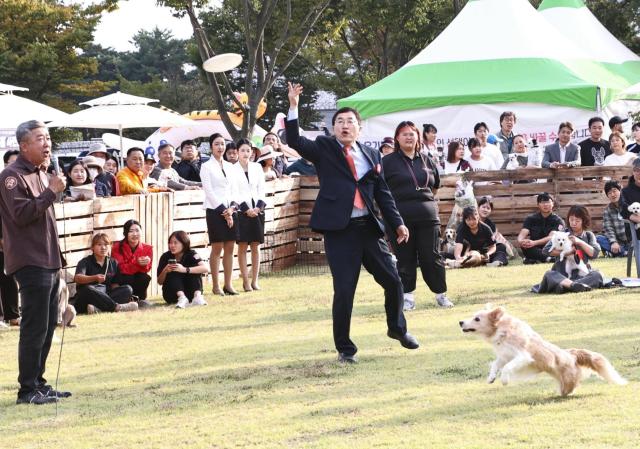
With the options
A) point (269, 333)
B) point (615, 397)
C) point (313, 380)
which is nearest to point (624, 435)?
point (615, 397)

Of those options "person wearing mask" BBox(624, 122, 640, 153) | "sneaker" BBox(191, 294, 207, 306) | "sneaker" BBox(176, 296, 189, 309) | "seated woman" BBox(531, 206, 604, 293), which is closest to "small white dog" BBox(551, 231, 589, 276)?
"seated woman" BBox(531, 206, 604, 293)

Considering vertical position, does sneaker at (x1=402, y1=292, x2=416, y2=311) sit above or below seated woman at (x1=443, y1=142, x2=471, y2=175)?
below

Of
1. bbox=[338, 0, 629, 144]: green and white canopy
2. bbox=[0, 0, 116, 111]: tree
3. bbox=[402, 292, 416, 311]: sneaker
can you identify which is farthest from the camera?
bbox=[0, 0, 116, 111]: tree

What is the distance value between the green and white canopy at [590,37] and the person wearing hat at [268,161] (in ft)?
39.2

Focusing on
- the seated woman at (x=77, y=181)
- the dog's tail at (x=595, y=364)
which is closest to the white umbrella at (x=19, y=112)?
the seated woman at (x=77, y=181)

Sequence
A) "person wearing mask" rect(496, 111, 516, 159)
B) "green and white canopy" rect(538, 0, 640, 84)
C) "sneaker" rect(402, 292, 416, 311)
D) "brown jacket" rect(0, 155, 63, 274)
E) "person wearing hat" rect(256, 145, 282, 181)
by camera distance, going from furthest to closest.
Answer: "green and white canopy" rect(538, 0, 640, 84)
"person wearing mask" rect(496, 111, 516, 159)
"person wearing hat" rect(256, 145, 282, 181)
"sneaker" rect(402, 292, 416, 311)
"brown jacket" rect(0, 155, 63, 274)

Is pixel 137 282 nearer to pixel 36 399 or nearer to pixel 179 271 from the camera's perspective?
pixel 179 271

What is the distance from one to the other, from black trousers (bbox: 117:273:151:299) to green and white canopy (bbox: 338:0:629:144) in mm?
10444

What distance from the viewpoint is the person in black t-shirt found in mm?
16859

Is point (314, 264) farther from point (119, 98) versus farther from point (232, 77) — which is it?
point (232, 77)

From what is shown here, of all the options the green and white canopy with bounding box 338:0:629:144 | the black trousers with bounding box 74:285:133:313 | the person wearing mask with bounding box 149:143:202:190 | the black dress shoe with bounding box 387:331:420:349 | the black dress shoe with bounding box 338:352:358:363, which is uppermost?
the green and white canopy with bounding box 338:0:629:144

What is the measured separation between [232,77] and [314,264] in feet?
117

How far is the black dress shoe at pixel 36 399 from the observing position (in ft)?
26.3

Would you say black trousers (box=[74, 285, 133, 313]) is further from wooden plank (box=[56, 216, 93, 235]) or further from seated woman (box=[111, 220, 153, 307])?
wooden plank (box=[56, 216, 93, 235])
